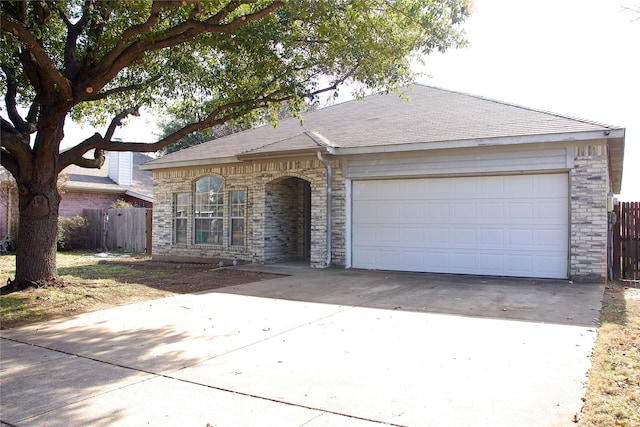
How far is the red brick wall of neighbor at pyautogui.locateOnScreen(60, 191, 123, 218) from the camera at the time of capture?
23234mm

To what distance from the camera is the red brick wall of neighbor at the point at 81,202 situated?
76.2 feet

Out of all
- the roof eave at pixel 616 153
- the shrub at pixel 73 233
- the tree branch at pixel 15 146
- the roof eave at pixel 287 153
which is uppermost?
the roof eave at pixel 287 153

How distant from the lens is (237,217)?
51.1 ft

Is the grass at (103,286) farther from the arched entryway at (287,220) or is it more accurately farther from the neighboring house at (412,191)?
the neighboring house at (412,191)

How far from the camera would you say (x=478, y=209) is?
1161 centimetres

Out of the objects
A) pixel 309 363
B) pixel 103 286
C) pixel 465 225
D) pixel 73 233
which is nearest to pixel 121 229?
pixel 73 233

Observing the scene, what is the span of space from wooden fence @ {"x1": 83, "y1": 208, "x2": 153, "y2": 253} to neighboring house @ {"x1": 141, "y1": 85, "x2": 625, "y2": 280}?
12.8 feet

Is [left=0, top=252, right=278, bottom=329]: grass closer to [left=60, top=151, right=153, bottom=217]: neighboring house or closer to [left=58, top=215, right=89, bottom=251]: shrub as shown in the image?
[left=58, top=215, right=89, bottom=251]: shrub

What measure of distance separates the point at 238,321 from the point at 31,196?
16.7 feet

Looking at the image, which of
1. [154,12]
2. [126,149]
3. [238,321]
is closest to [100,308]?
[238,321]

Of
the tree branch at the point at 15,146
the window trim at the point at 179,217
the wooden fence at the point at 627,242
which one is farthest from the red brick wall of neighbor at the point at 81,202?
the wooden fence at the point at 627,242

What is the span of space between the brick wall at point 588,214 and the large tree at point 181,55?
3.89m

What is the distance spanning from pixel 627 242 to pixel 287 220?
29.7ft

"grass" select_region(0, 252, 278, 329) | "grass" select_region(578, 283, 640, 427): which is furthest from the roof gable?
"grass" select_region(578, 283, 640, 427)
